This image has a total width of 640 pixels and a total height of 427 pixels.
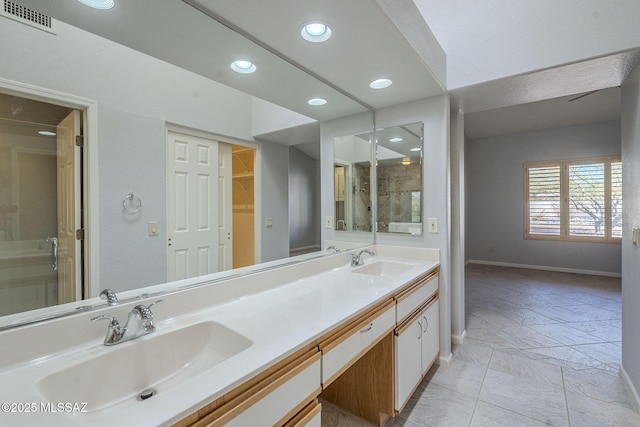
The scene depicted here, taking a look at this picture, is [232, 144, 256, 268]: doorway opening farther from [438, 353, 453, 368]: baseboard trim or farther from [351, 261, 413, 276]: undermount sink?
[438, 353, 453, 368]: baseboard trim

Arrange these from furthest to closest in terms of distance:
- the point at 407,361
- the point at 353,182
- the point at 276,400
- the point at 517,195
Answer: the point at 517,195, the point at 353,182, the point at 407,361, the point at 276,400

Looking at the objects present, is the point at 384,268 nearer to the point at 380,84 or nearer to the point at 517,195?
the point at 380,84

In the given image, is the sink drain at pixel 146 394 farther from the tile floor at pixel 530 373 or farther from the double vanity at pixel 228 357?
the tile floor at pixel 530 373

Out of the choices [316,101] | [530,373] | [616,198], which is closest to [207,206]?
[316,101]

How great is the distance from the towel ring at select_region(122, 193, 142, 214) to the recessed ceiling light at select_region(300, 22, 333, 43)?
1114 millimetres

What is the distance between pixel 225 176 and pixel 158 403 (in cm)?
105

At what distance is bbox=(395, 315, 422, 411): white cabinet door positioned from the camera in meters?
1.62

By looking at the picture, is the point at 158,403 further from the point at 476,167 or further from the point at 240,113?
the point at 476,167

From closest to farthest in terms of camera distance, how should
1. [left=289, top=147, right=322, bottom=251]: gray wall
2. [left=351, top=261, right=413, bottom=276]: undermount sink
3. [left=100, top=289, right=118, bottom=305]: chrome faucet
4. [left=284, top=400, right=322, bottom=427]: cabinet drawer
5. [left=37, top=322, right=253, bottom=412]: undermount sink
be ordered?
[left=37, top=322, right=253, bottom=412]: undermount sink
[left=284, top=400, right=322, bottom=427]: cabinet drawer
[left=100, top=289, right=118, bottom=305]: chrome faucet
[left=289, top=147, right=322, bottom=251]: gray wall
[left=351, top=261, right=413, bottom=276]: undermount sink

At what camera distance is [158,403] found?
66 cm

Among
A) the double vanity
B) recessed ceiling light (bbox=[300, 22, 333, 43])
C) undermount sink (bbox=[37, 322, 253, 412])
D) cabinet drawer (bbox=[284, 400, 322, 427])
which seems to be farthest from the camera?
recessed ceiling light (bbox=[300, 22, 333, 43])

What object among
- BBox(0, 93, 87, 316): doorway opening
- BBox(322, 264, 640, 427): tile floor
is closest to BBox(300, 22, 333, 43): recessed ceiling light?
BBox(0, 93, 87, 316): doorway opening

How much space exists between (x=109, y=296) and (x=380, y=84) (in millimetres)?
1976

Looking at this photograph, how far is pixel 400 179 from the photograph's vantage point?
8.29 ft
